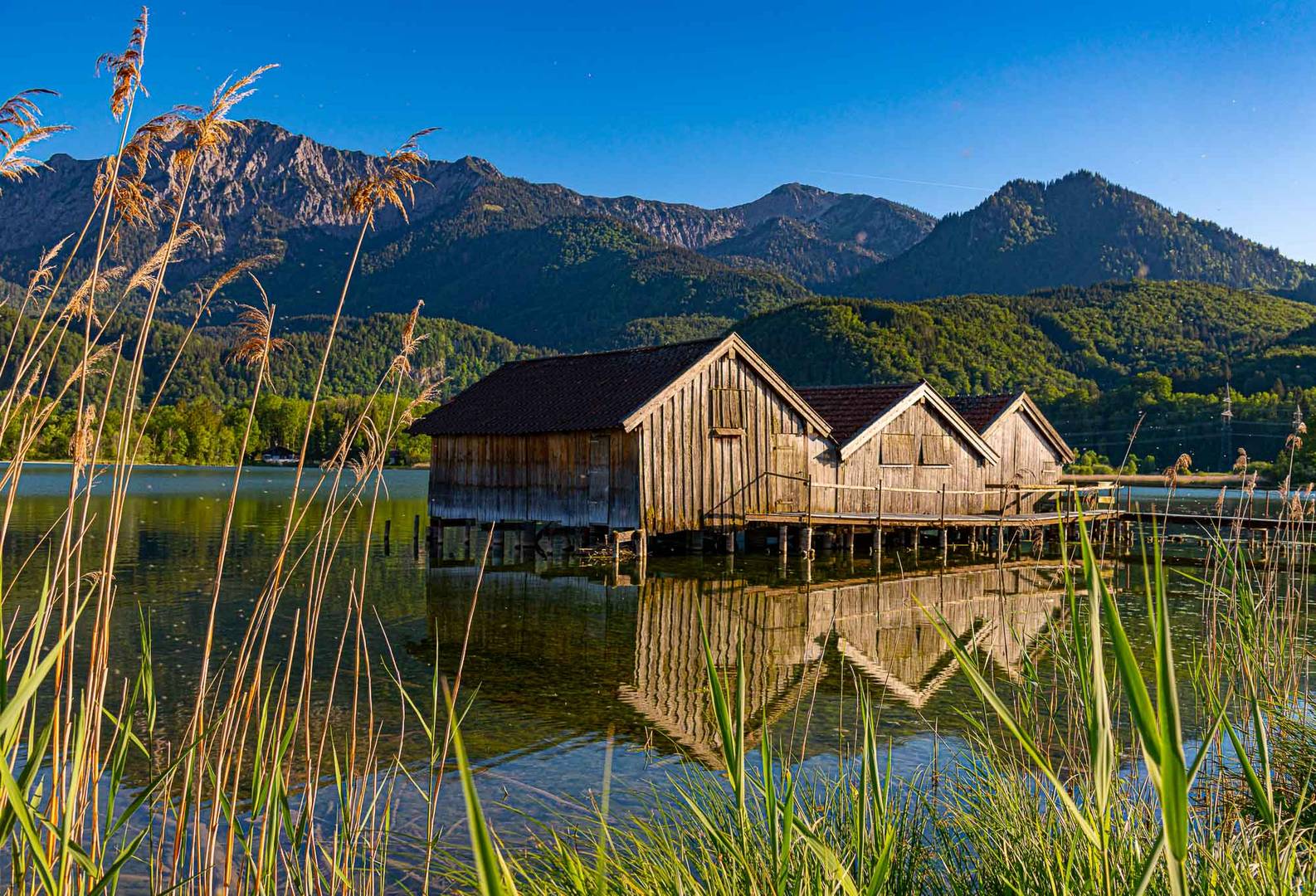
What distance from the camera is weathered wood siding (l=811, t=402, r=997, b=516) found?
29.4m

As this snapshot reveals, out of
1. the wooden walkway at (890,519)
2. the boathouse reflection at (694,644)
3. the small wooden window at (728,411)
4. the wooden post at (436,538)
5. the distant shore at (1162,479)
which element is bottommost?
the boathouse reflection at (694,644)

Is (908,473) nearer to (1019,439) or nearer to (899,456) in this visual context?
(899,456)

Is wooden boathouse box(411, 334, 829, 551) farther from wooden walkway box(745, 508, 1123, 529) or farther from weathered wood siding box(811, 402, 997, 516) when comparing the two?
weathered wood siding box(811, 402, 997, 516)

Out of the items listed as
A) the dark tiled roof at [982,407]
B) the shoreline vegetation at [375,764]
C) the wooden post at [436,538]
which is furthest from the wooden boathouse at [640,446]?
the shoreline vegetation at [375,764]

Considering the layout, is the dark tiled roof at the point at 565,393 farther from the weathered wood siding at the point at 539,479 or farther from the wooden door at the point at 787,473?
the wooden door at the point at 787,473

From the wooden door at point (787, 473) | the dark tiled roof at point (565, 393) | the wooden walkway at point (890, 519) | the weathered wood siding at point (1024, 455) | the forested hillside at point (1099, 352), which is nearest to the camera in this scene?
the dark tiled roof at point (565, 393)

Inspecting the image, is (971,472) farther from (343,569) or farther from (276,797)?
(276,797)

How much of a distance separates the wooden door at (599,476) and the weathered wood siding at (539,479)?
0.06ft

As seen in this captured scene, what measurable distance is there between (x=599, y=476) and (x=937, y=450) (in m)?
11.3

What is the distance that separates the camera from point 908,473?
102ft

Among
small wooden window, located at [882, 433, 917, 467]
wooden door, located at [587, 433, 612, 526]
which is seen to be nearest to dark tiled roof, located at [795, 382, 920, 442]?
small wooden window, located at [882, 433, 917, 467]

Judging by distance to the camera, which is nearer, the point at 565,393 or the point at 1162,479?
the point at 1162,479

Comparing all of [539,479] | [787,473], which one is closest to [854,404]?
[787,473]

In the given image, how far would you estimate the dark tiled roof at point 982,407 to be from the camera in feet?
110
